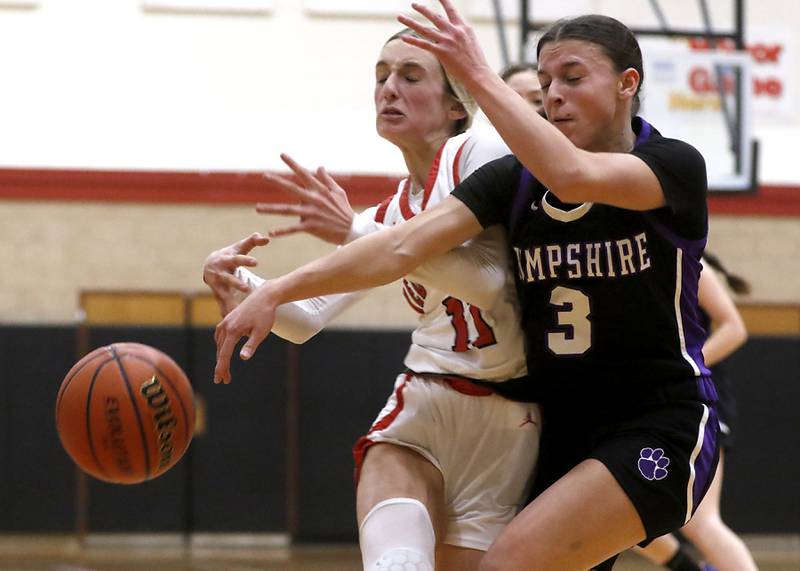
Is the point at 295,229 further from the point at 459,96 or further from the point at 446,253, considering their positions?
the point at 459,96

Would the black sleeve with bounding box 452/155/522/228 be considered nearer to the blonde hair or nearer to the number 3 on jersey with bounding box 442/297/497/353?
the number 3 on jersey with bounding box 442/297/497/353

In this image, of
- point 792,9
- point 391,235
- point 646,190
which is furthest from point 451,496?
point 792,9

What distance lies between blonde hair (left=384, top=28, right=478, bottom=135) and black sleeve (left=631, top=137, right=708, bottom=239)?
26.2 inches

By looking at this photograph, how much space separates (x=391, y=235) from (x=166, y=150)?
6182 mm

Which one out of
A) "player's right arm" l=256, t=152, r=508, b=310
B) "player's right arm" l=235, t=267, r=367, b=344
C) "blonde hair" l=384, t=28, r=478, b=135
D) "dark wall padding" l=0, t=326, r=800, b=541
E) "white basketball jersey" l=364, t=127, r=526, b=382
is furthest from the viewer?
"dark wall padding" l=0, t=326, r=800, b=541

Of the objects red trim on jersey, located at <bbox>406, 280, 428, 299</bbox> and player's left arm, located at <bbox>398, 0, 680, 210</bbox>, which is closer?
player's left arm, located at <bbox>398, 0, 680, 210</bbox>

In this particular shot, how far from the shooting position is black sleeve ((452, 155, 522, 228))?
Answer: 9.09 feet

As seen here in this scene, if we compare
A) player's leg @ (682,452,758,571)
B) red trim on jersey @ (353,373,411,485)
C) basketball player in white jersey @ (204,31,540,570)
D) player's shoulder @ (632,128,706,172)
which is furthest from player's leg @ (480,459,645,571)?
player's leg @ (682,452,758,571)

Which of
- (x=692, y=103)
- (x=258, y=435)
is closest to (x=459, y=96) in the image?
(x=692, y=103)

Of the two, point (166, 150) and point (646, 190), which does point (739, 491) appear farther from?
point (646, 190)

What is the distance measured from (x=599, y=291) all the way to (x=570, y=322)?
4.1 inches

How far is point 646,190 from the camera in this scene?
102 inches

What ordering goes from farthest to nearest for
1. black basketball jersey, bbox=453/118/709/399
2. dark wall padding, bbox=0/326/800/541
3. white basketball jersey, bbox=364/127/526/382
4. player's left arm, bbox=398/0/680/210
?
1. dark wall padding, bbox=0/326/800/541
2. white basketball jersey, bbox=364/127/526/382
3. black basketball jersey, bbox=453/118/709/399
4. player's left arm, bbox=398/0/680/210

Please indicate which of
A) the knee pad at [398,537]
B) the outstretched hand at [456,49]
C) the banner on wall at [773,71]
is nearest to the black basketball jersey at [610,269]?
the outstretched hand at [456,49]
